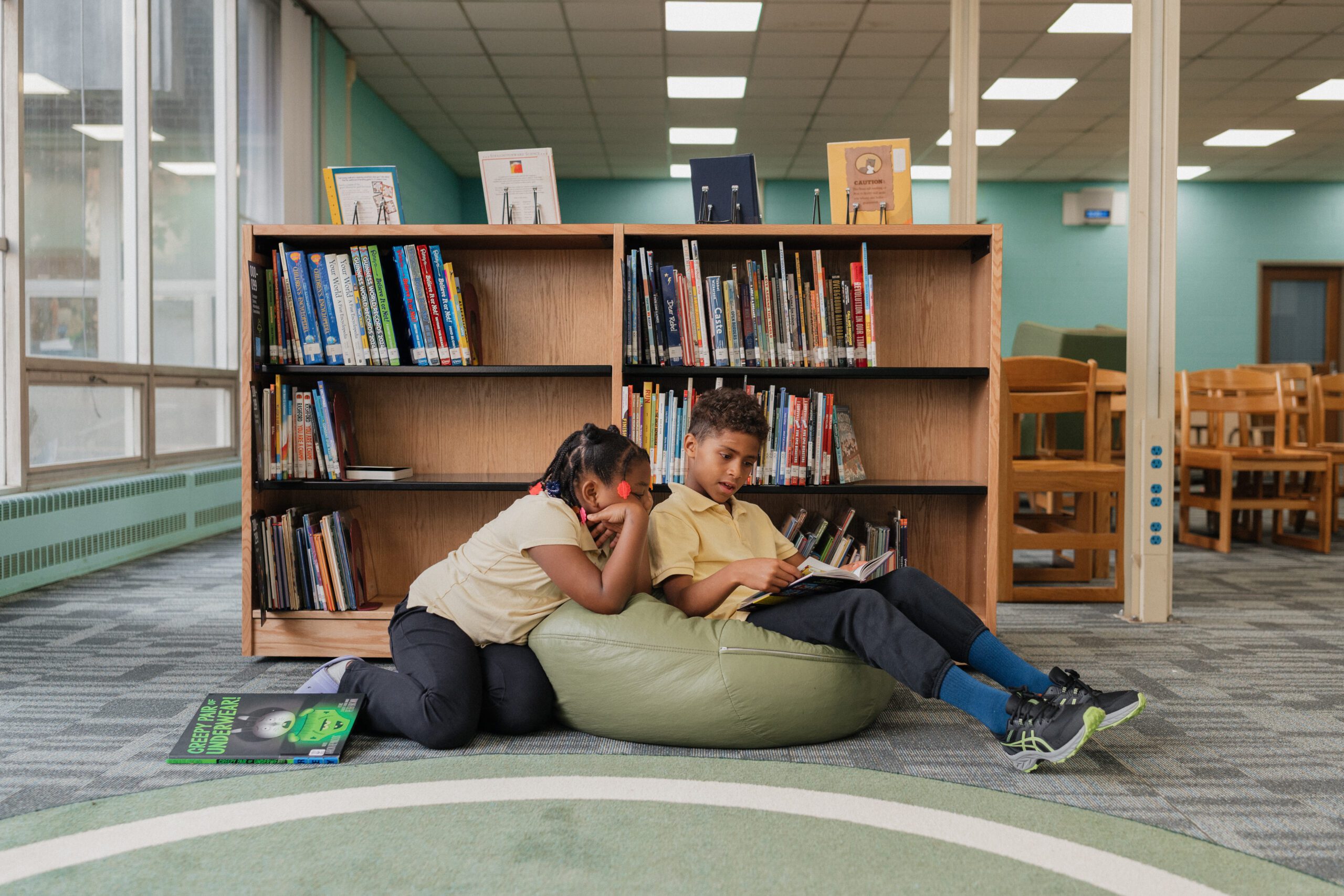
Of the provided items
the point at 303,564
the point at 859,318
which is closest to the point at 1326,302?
the point at 859,318

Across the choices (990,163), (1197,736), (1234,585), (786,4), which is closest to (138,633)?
(1197,736)

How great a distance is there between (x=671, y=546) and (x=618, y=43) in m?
5.16

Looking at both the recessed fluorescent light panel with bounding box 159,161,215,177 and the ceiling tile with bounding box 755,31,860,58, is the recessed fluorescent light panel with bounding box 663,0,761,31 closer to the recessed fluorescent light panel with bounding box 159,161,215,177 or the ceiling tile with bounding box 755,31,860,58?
the ceiling tile with bounding box 755,31,860,58

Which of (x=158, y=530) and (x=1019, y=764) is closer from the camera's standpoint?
(x=1019, y=764)

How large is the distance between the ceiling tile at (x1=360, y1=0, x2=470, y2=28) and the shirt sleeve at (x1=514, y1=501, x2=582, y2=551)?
474cm

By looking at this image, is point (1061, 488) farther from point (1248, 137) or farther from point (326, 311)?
point (1248, 137)

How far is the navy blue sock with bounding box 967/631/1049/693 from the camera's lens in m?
A: 2.05

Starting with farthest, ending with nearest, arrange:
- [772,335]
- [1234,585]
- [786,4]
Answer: [786,4]
[1234,585]
[772,335]

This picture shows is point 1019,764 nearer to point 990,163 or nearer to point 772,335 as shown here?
point 772,335

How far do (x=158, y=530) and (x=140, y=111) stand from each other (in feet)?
6.48

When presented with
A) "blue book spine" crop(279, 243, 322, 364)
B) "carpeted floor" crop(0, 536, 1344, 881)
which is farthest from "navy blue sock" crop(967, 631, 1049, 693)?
"blue book spine" crop(279, 243, 322, 364)

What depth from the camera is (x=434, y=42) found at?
6.42 meters

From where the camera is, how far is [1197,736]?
2.11 m

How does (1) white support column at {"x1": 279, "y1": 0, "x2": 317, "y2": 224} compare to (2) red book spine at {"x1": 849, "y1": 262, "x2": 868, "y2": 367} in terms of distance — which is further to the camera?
(1) white support column at {"x1": 279, "y1": 0, "x2": 317, "y2": 224}
